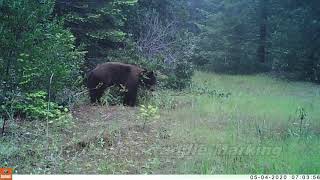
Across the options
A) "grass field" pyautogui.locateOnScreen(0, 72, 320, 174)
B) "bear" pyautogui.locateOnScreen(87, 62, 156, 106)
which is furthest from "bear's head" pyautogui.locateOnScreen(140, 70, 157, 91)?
"grass field" pyautogui.locateOnScreen(0, 72, 320, 174)

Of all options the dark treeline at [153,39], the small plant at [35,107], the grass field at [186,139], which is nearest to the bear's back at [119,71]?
the dark treeline at [153,39]

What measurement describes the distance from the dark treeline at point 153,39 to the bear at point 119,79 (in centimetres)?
27

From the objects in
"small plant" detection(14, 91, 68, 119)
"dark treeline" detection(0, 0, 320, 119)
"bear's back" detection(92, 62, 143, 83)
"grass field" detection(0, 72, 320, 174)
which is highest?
"dark treeline" detection(0, 0, 320, 119)

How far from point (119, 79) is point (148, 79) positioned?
510mm

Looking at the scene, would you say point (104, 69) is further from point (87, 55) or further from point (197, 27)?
point (197, 27)

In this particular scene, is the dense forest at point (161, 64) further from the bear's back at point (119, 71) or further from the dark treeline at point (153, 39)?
the bear's back at point (119, 71)

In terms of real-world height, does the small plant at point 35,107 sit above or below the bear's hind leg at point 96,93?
above

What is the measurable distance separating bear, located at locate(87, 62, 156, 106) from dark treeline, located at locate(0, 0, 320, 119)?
0.27m

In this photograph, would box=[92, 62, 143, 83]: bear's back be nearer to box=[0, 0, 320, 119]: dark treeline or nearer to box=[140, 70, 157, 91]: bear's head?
box=[140, 70, 157, 91]: bear's head

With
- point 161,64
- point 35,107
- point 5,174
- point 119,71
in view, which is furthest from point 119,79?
point 5,174

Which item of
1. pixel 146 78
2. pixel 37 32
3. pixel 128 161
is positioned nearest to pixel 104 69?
pixel 146 78

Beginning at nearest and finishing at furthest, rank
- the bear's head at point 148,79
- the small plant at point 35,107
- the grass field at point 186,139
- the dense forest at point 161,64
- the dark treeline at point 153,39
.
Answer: the grass field at point 186,139, the dense forest at point 161,64, the small plant at point 35,107, the dark treeline at point 153,39, the bear's head at point 148,79

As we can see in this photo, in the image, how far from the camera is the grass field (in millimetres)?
5016

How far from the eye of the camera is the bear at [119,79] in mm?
8969
